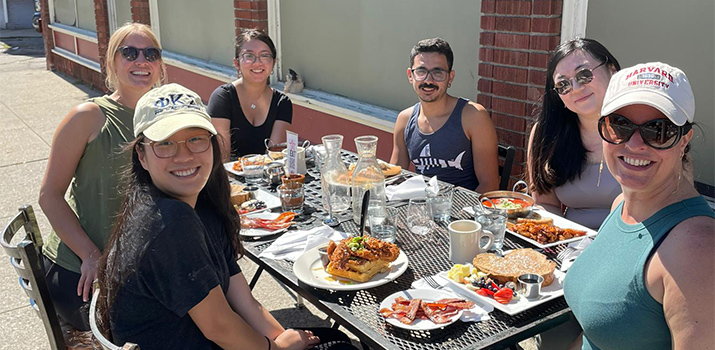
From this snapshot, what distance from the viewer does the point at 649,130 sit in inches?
69.0

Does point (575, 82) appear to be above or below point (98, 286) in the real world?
above

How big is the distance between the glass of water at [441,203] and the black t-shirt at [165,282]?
1.24 m

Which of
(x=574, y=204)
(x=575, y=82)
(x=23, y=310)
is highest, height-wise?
(x=575, y=82)

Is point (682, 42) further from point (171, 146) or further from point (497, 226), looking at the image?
point (171, 146)

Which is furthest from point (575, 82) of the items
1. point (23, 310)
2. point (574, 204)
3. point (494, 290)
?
point (23, 310)

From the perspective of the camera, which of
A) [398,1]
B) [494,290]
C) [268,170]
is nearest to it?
[494,290]

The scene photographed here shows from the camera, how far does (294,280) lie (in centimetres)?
241

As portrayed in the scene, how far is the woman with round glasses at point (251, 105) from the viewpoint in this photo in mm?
4605

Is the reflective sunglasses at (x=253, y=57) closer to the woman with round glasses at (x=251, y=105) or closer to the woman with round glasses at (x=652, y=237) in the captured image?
A: the woman with round glasses at (x=251, y=105)

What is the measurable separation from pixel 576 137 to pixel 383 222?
3.86 ft

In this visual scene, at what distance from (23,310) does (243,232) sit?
223 centimetres

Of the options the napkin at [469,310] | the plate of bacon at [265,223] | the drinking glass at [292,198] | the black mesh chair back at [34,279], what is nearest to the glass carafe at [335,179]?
the drinking glass at [292,198]

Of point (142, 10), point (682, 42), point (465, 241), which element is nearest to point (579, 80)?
point (682, 42)

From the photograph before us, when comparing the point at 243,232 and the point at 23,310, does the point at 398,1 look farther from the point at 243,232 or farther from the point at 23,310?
the point at 23,310
